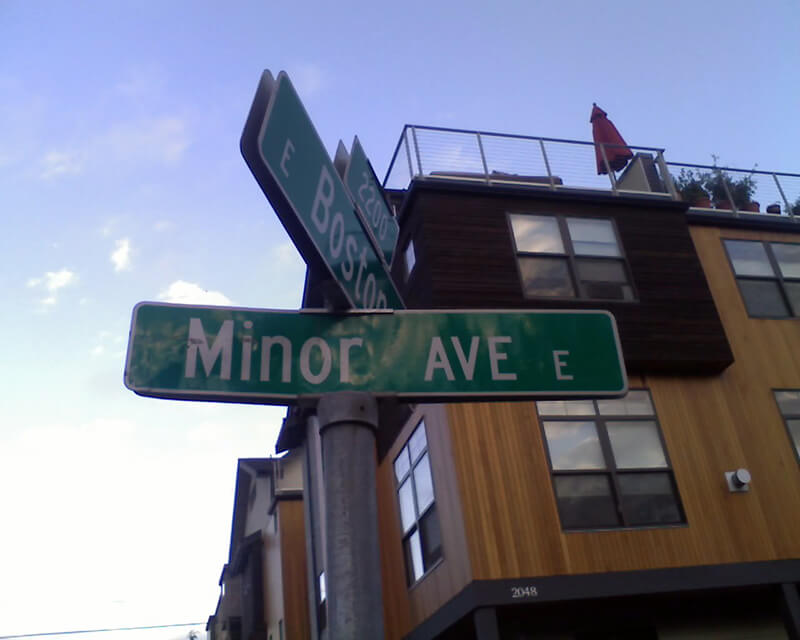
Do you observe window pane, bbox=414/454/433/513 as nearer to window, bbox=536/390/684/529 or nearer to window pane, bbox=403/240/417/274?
window, bbox=536/390/684/529

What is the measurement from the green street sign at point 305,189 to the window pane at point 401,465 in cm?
964

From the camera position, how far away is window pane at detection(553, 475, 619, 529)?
988 centimetres

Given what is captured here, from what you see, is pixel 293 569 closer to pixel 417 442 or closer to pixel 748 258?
pixel 417 442

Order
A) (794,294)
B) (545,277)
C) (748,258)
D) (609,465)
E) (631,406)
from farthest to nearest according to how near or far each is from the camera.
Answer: (748,258)
(794,294)
(545,277)
(631,406)
(609,465)

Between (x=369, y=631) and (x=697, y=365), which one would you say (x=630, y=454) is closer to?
(x=697, y=365)

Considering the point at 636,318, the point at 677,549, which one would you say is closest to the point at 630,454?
the point at 677,549

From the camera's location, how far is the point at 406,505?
40.5 ft

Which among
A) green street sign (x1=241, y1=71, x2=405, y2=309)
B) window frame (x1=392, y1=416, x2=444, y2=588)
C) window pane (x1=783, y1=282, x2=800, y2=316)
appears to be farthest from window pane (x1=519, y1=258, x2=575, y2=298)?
green street sign (x1=241, y1=71, x2=405, y2=309)

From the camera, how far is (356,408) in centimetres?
250

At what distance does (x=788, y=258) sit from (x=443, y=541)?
844cm

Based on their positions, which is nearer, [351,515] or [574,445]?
[351,515]

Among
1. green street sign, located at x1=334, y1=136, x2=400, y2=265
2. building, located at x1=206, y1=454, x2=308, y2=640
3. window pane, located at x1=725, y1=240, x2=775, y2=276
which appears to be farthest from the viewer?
building, located at x1=206, y1=454, x2=308, y2=640

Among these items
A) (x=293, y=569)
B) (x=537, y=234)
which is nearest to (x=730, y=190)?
(x=537, y=234)

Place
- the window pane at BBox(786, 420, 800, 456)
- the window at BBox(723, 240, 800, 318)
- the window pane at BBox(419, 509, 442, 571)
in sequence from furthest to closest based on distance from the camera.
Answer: the window at BBox(723, 240, 800, 318), the window pane at BBox(786, 420, 800, 456), the window pane at BBox(419, 509, 442, 571)
